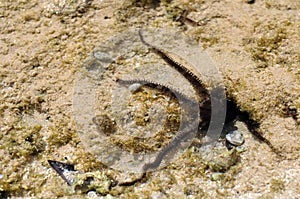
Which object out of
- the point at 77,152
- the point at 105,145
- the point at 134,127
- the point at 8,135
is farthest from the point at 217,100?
the point at 8,135

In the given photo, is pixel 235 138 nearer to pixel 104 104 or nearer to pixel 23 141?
pixel 104 104

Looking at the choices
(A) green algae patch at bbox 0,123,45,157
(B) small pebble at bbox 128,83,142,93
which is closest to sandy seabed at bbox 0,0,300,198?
(A) green algae patch at bbox 0,123,45,157

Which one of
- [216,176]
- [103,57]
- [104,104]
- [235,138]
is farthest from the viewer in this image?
[103,57]

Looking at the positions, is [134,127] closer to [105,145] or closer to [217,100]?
[105,145]

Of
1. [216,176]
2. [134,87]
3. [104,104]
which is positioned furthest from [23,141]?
[216,176]

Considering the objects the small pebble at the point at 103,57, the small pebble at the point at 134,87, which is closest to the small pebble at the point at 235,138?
the small pebble at the point at 134,87

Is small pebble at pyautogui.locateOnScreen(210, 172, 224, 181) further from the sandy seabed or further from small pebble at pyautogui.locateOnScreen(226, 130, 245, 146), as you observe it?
small pebble at pyautogui.locateOnScreen(226, 130, 245, 146)

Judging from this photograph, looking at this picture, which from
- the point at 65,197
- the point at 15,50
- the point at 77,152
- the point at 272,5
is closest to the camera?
the point at 65,197

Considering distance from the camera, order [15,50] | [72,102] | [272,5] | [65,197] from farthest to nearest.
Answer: [272,5] < [15,50] < [72,102] < [65,197]

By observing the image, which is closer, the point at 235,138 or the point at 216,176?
the point at 216,176

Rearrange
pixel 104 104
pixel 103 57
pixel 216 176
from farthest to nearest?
1. pixel 103 57
2. pixel 104 104
3. pixel 216 176

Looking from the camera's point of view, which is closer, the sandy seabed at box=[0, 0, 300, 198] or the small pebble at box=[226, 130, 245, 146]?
the sandy seabed at box=[0, 0, 300, 198]
